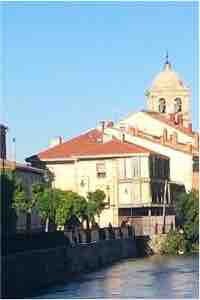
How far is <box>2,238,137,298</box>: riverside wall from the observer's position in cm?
3528

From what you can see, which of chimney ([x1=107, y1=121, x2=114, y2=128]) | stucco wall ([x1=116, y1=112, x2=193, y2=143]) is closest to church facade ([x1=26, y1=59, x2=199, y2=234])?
chimney ([x1=107, y1=121, x2=114, y2=128])

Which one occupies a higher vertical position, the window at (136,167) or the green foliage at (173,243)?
the window at (136,167)

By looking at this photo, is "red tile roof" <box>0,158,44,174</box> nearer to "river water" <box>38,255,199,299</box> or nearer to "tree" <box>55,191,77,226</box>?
"tree" <box>55,191,77,226</box>

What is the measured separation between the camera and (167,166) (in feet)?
259

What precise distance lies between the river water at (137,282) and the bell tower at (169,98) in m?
46.8

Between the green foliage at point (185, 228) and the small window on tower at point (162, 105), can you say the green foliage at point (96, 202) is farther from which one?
the small window on tower at point (162, 105)

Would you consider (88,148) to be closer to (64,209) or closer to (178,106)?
(64,209)

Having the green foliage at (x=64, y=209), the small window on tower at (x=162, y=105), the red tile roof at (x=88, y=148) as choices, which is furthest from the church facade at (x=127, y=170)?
the small window on tower at (x=162, y=105)

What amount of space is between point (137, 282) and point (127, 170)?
3070cm

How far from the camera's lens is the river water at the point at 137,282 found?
3750 centimetres

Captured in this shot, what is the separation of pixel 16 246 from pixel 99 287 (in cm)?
469

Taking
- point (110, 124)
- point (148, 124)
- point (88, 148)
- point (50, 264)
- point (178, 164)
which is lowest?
point (50, 264)

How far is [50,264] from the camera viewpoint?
138ft

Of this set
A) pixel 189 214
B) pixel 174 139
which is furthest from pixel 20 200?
pixel 174 139
